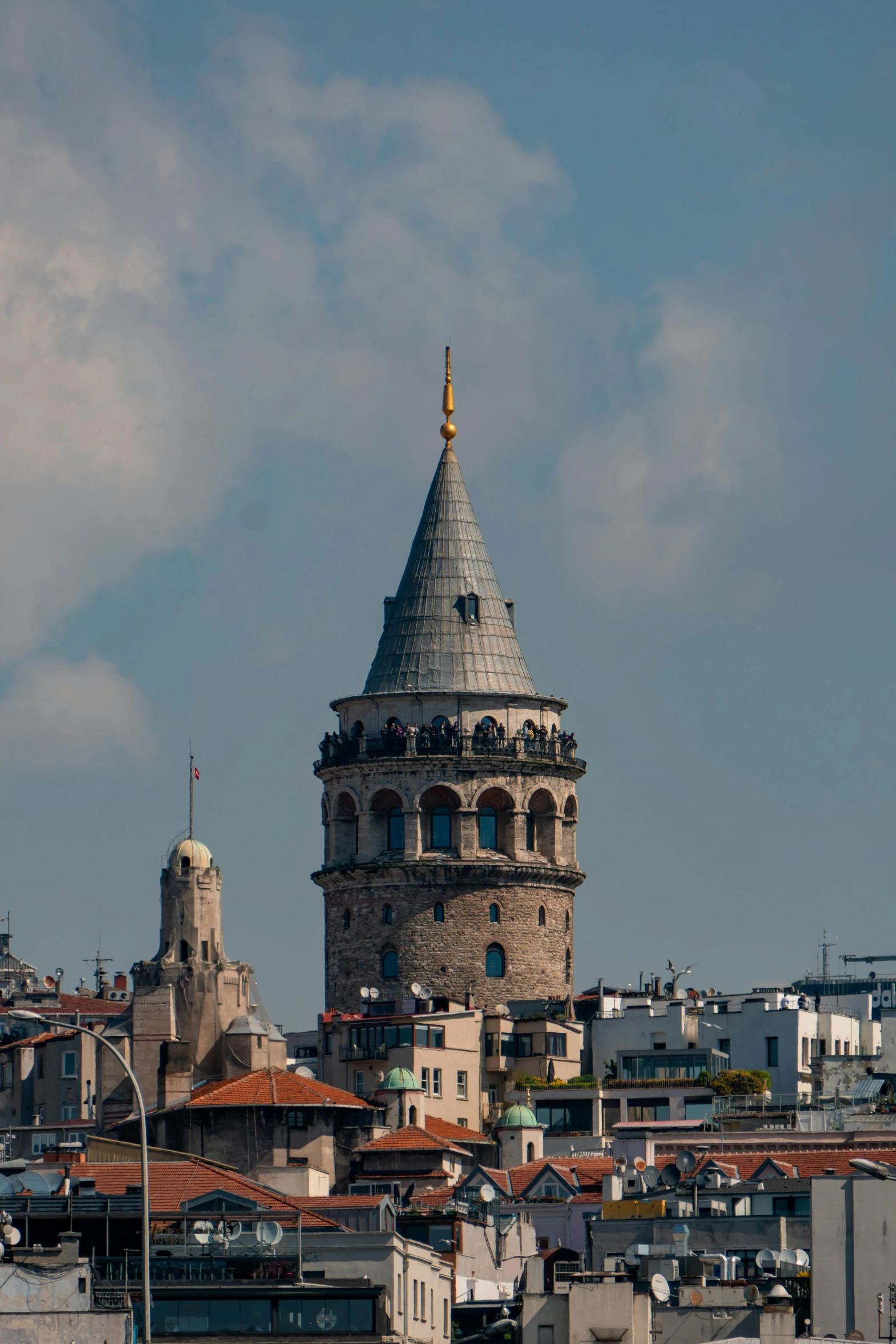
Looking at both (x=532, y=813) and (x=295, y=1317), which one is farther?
(x=532, y=813)

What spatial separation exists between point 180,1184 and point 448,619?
49.4 metres

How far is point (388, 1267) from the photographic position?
86000mm

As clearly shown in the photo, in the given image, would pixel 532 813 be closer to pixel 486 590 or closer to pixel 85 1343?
pixel 486 590

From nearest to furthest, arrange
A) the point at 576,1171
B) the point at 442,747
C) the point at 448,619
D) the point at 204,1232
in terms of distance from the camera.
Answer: the point at 204,1232, the point at 576,1171, the point at 442,747, the point at 448,619

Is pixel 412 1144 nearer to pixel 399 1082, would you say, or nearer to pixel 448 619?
pixel 399 1082

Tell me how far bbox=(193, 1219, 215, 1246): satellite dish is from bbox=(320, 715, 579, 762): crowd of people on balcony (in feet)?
178

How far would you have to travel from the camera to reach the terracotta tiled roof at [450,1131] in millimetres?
129250

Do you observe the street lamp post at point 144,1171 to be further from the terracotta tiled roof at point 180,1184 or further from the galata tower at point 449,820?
the galata tower at point 449,820

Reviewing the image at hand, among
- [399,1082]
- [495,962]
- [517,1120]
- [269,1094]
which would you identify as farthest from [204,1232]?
[495,962]

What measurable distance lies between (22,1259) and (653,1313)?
14101 mm

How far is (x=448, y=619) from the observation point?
145375 mm

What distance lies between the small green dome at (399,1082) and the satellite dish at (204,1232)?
42.6 meters

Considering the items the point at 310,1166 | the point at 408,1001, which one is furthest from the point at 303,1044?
the point at 310,1166

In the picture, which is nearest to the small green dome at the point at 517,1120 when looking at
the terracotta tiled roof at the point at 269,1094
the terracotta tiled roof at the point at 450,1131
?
the terracotta tiled roof at the point at 450,1131
